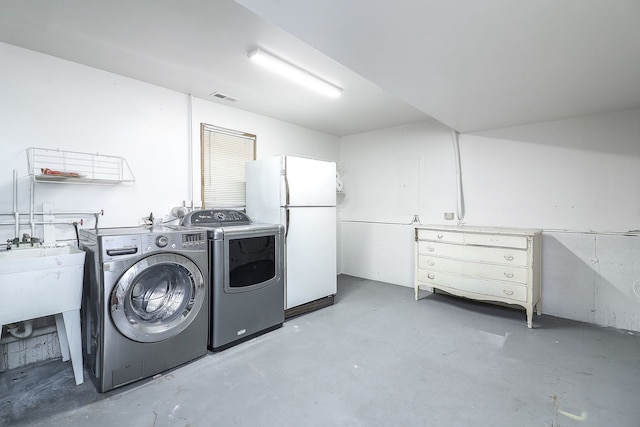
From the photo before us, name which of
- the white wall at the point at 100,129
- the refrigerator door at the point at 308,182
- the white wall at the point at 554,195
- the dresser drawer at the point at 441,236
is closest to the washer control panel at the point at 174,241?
the white wall at the point at 100,129

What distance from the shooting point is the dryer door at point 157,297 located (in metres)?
2.00

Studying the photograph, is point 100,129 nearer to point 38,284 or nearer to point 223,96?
point 223,96

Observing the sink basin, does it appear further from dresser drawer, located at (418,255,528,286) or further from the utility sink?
dresser drawer, located at (418,255,528,286)

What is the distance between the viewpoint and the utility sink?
68.8 inches

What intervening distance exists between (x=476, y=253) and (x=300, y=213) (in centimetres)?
199

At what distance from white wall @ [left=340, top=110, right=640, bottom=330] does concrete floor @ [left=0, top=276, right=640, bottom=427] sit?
0.42 metres

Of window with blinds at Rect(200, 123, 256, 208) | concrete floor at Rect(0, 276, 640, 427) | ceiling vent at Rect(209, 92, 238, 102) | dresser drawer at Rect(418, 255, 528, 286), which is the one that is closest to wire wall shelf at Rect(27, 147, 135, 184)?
window with blinds at Rect(200, 123, 256, 208)

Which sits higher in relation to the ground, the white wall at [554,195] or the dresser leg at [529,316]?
the white wall at [554,195]

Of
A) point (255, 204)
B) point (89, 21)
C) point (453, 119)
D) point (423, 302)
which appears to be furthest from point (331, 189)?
point (89, 21)

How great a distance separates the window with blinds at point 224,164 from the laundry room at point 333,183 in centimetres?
7

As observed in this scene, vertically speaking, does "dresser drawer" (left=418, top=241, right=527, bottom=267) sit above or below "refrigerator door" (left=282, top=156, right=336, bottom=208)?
below

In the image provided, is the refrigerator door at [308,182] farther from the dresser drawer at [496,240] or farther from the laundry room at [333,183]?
the dresser drawer at [496,240]

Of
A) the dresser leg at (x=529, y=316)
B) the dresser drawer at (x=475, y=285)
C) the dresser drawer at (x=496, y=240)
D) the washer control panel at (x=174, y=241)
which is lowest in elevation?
the dresser leg at (x=529, y=316)

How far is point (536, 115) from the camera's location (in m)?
3.07
